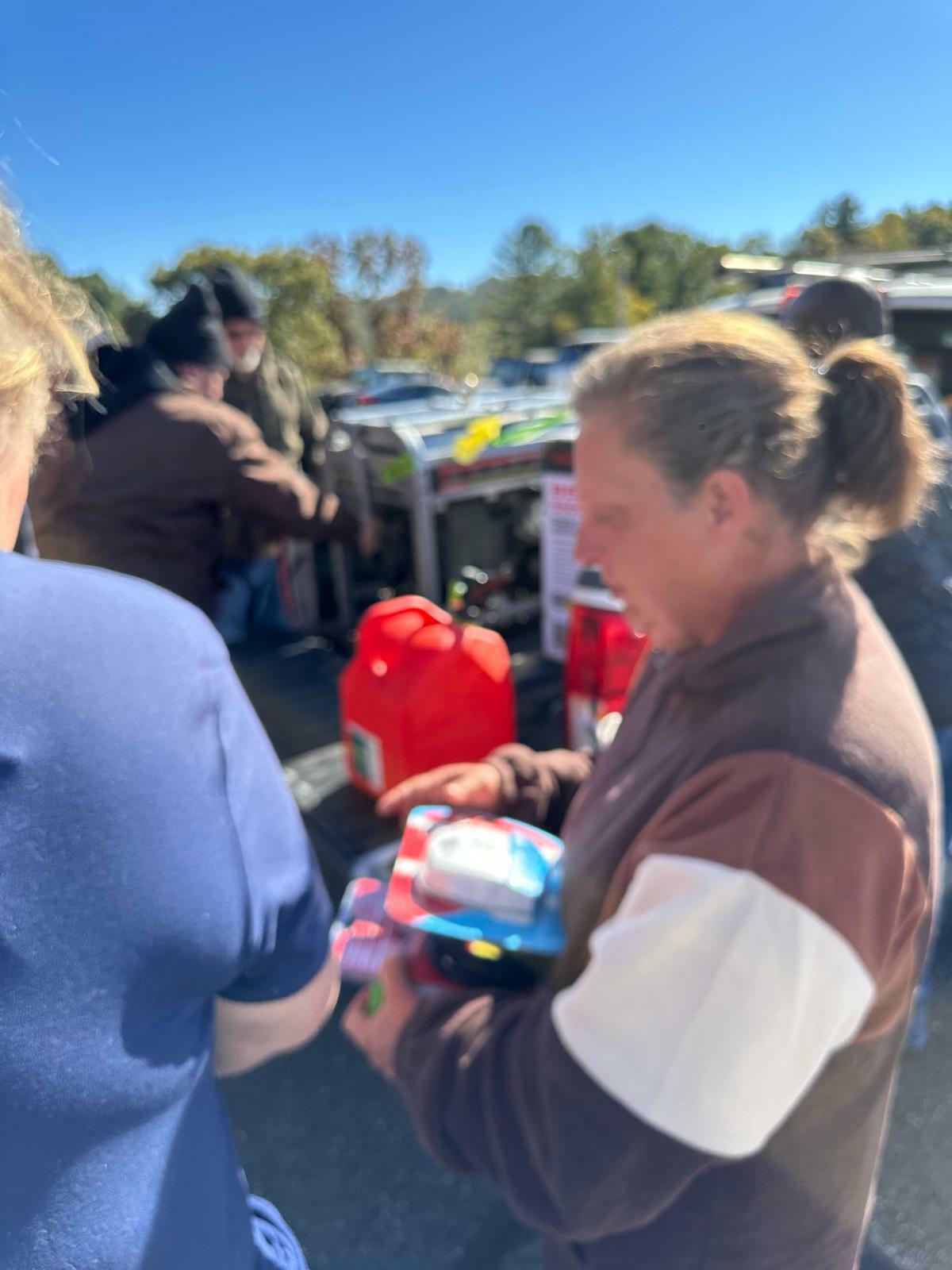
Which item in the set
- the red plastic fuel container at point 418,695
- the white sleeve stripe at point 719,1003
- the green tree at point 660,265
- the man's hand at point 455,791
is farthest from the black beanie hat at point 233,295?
the green tree at point 660,265

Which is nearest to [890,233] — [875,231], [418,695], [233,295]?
[875,231]

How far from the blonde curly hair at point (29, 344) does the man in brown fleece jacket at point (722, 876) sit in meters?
0.69

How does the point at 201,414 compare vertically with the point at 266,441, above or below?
above

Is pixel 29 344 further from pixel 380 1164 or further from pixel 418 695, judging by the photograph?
pixel 380 1164

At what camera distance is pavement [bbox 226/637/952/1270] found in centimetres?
174

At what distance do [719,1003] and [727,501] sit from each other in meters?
0.60

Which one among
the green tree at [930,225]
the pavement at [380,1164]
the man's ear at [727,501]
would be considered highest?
the green tree at [930,225]

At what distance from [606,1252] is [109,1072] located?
75 centimetres

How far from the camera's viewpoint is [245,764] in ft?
2.45

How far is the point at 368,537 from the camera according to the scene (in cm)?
316

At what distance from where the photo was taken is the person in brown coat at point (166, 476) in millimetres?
2672

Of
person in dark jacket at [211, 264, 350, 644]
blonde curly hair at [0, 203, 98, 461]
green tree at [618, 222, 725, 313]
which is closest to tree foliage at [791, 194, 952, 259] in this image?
person in dark jacket at [211, 264, 350, 644]

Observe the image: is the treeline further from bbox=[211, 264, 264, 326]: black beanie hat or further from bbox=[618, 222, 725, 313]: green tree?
bbox=[211, 264, 264, 326]: black beanie hat

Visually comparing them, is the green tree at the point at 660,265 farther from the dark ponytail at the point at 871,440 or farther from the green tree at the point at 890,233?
the dark ponytail at the point at 871,440
